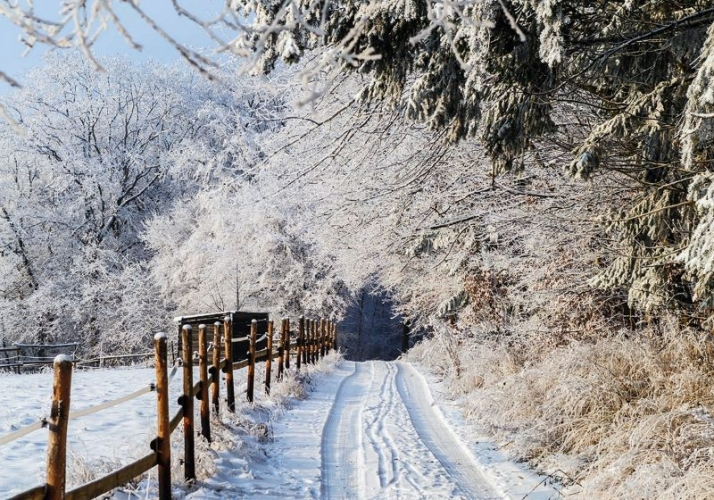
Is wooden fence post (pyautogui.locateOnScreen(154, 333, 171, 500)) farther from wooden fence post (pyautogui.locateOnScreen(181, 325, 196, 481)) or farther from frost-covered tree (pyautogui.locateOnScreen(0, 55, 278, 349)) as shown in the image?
frost-covered tree (pyautogui.locateOnScreen(0, 55, 278, 349))

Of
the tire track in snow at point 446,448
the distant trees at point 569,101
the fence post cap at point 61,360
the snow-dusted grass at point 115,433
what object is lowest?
the tire track in snow at point 446,448

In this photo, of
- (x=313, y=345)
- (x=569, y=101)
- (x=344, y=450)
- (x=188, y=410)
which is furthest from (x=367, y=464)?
(x=313, y=345)

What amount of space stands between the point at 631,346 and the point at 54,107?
25.8 m

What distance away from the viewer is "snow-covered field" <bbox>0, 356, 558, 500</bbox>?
4.61 meters

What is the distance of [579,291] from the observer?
848 centimetres

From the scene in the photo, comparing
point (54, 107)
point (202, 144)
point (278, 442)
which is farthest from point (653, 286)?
point (54, 107)

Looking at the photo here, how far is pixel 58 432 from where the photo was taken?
8.95 feet

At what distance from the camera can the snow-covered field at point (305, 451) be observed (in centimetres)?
461

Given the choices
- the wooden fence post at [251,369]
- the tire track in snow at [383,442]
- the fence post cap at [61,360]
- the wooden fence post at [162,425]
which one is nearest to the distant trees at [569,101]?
the fence post cap at [61,360]

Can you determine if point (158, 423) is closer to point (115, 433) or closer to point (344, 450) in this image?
point (115, 433)

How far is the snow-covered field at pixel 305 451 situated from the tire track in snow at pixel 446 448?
0.01m

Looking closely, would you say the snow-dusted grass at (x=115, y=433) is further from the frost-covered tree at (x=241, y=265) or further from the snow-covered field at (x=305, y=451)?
the frost-covered tree at (x=241, y=265)

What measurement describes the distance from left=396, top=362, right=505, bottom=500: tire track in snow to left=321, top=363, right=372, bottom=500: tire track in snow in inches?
32.1

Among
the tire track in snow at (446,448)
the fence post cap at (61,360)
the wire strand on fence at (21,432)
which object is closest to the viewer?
the wire strand on fence at (21,432)
